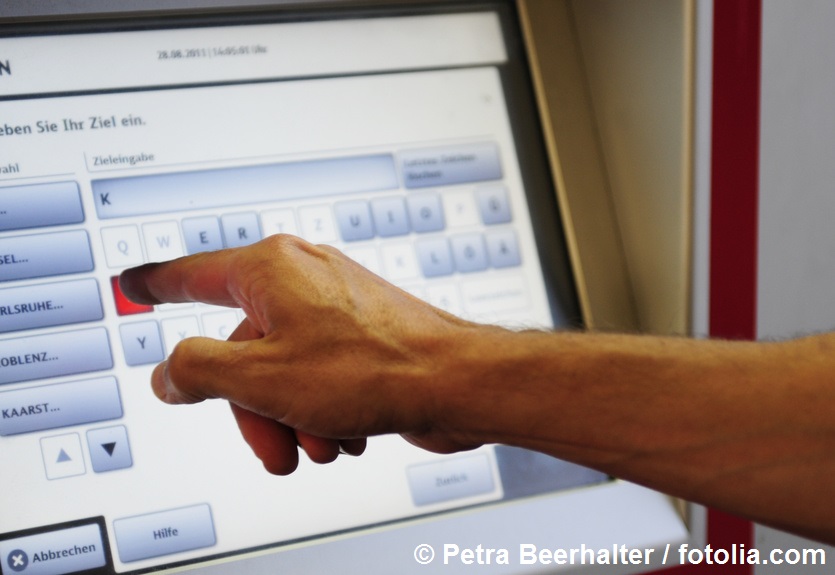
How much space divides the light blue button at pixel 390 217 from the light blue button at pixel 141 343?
26cm

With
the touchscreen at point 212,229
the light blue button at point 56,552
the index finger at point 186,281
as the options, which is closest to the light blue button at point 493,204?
the touchscreen at point 212,229

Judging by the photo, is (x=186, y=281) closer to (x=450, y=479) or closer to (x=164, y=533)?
(x=164, y=533)

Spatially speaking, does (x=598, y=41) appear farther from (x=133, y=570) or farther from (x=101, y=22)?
(x=133, y=570)

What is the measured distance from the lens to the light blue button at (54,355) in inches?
32.7

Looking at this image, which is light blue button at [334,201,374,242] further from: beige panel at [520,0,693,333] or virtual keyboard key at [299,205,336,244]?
beige panel at [520,0,693,333]

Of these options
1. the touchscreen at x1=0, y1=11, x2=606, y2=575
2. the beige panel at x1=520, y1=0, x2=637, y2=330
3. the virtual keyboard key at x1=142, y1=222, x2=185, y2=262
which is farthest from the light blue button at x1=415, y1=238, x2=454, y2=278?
the virtual keyboard key at x1=142, y1=222, x2=185, y2=262

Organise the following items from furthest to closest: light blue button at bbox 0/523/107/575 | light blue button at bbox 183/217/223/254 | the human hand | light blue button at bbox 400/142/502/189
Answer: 1. light blue button at bbox 400/142/502/189
2. light blue button at bbox 183/217/223/254
3. light blue button at bbox 0/523/107/575
4. the human hand

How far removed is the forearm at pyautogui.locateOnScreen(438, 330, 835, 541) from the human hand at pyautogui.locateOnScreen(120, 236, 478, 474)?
0.12 ft

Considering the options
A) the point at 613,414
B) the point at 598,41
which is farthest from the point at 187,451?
the point at 598,41

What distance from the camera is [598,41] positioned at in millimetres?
1040

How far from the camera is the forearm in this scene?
0.71m

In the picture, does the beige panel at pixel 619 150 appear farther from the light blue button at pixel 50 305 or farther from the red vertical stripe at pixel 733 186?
the light blue button at pixel 50 305

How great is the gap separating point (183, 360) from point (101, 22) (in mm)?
387

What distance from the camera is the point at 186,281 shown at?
0.77m
